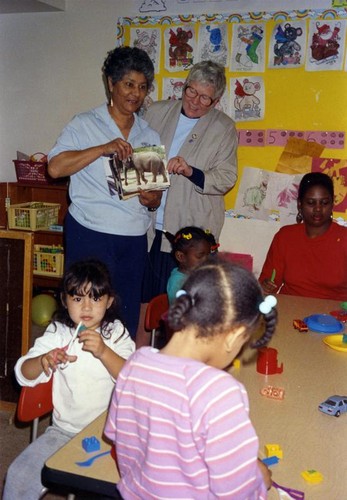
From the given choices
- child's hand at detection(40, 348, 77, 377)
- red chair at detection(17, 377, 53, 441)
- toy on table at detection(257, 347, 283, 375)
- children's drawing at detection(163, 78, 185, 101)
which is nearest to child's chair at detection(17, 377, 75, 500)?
red chair at detection(17, 377, 53, 441)

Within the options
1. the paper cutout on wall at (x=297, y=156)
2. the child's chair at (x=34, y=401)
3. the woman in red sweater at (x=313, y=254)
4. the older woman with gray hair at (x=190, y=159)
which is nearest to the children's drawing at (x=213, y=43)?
the paper cutout on wall at (x=297, y=156)

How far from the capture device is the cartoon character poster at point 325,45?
12.7ft

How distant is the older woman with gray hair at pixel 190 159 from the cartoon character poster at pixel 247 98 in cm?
92

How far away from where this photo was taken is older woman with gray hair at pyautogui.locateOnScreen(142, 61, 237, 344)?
3071mm

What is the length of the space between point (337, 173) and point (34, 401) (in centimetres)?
275

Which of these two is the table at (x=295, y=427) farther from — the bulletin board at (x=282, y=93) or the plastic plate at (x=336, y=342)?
the bulletin board at (x=282, y=93)

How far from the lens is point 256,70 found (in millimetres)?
4086

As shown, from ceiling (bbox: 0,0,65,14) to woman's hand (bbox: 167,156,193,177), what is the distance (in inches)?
86.0

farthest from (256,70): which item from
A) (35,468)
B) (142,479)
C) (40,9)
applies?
(142,479)

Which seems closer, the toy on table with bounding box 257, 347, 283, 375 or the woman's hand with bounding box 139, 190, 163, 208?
the toy on table with bounding box 257, 347, 283, 375

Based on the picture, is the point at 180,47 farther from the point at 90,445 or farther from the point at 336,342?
the point at 90,445

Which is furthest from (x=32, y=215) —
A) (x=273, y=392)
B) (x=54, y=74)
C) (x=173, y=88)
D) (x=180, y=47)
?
(x=273, y=392)

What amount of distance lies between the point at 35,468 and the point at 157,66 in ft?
10.6

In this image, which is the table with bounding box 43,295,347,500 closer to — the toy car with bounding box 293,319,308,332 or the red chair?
the toy car with bounding box 293,319,308,332
